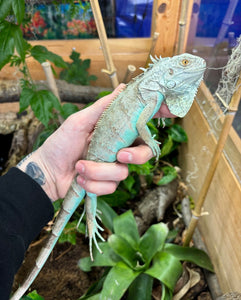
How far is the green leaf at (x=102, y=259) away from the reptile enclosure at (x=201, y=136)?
0.61 meters

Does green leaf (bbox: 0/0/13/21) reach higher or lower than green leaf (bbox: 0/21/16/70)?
higher

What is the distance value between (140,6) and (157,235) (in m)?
1.15

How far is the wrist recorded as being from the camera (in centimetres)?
126

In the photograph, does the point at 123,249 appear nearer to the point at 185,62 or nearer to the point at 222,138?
the point at 222,138

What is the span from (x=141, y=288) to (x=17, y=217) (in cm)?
77

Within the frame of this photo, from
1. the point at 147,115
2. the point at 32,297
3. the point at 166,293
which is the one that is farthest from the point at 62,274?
the point at 147,115

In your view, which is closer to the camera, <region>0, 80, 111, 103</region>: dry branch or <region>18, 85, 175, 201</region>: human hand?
<region>18, 85, 175, 201</region>: human hand

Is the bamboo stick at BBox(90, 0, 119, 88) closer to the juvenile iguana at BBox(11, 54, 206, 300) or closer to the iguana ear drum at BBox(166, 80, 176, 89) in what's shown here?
the juvenile iguana at BBox(11, 54, 206, 300)

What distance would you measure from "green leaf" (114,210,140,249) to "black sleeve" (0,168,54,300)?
0.49 meters

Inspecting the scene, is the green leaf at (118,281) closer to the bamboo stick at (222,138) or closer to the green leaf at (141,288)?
the green leaf at (141,288)

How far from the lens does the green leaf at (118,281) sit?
1.25m

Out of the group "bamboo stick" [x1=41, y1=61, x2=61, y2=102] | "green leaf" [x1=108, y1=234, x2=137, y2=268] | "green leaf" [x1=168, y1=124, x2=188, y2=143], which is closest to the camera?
"green leaf" [x1=108, y1=234, x2=137, y2=268]

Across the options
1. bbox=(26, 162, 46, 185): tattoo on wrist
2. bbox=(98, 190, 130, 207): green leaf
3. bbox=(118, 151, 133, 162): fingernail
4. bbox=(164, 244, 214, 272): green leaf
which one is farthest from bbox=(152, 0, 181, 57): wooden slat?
bbox=(164, 244, 214, 272): green leaf

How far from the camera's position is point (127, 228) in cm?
155
